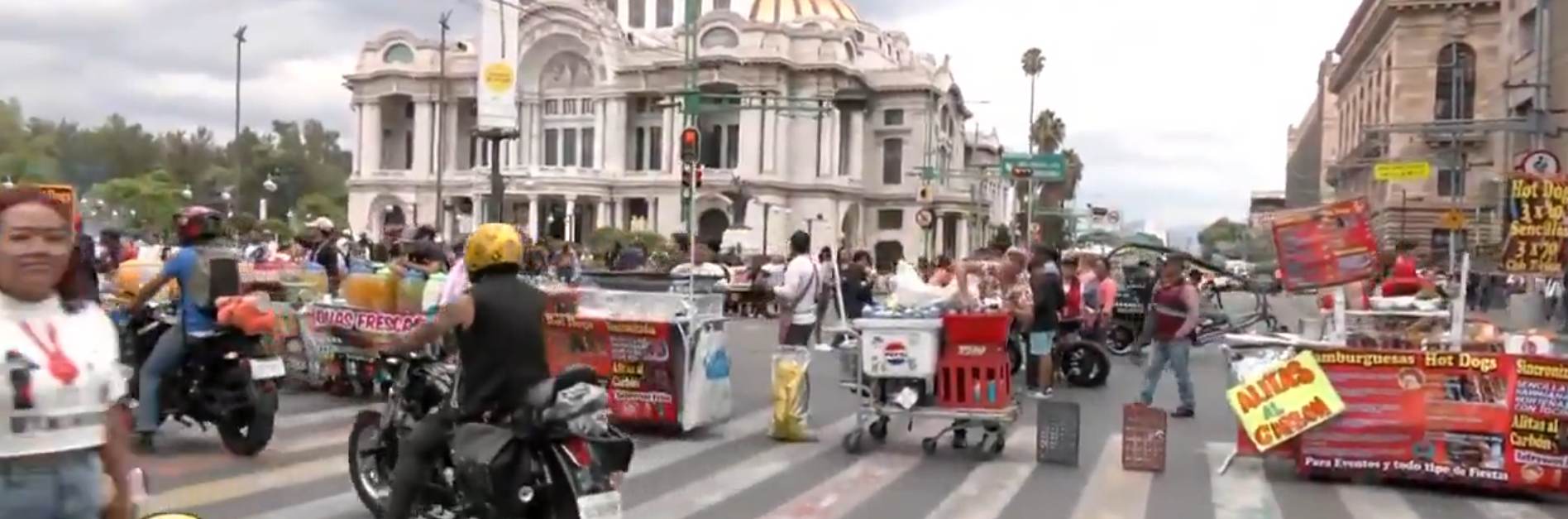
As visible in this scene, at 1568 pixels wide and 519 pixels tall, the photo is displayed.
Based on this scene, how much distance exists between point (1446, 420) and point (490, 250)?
6.87 metres

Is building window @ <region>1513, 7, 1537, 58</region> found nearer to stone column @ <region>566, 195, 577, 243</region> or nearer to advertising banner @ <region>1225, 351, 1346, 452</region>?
advertising banner @ <region>1225, 351, 1346, 452</region>

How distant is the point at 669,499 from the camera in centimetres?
871

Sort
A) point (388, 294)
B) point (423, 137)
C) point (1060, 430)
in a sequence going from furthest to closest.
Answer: point (423, 137) < point (388, 294) < point (1060, 430)

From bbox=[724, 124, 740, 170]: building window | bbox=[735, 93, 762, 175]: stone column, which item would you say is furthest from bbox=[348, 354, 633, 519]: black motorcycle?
bbox=[724, 124, 740, 170]: building window

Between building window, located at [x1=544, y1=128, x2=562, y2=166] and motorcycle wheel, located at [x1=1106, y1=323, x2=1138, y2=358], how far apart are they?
6943 centimetres

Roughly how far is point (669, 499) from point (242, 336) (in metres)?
3.11

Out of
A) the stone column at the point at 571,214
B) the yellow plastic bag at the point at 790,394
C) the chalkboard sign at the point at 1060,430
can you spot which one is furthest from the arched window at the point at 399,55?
the chalkboard sign at the point at 1060,430

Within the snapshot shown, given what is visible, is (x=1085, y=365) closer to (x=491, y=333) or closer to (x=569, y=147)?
(x=491, y=333)

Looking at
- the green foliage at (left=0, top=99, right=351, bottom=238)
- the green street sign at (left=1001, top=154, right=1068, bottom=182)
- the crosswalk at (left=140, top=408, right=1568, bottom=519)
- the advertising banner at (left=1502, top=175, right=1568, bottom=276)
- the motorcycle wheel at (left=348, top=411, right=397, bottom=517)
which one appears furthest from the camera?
the green foliage at (left=0, top=99, right=351, bottom=238)

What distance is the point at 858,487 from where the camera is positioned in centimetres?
939

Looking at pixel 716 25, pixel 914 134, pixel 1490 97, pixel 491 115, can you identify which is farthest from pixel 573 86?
pixel 491 115

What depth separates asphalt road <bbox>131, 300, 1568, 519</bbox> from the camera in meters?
8.47

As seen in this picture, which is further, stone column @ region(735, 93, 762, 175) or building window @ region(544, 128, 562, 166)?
building window @ region(544, 128, 562, 166)

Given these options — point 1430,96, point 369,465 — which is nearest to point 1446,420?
point 369,465
